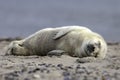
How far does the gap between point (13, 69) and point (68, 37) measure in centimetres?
298

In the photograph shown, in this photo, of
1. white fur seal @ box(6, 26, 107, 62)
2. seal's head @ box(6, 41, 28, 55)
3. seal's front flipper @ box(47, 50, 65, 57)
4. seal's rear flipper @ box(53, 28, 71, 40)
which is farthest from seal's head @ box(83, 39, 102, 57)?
seal's head @ box(6, 41, 28, 55)

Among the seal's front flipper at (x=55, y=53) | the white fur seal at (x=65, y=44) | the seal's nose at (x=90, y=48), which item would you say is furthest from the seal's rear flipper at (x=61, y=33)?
the seal's nose at (x=90, y=48)

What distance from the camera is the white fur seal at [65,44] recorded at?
9898 mm

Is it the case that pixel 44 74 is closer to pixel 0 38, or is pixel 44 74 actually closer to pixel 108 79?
pixel 108 79

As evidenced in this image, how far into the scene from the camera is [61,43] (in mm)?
10555

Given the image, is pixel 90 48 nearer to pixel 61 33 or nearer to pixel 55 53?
pixel 55 53

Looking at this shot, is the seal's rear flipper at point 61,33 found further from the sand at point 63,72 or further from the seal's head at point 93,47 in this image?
the sand at point 63,72

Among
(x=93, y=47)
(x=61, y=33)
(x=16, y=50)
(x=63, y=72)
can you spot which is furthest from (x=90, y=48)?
(x=63, y=72)

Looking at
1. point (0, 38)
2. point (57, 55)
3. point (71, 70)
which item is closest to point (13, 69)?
point (71, 70)

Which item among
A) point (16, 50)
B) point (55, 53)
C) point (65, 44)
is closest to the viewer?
point (55, 53)

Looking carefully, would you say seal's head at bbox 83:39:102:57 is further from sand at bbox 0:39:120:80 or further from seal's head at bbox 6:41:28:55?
seal's head at bbox 6:41:28:55

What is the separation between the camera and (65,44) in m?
10.5

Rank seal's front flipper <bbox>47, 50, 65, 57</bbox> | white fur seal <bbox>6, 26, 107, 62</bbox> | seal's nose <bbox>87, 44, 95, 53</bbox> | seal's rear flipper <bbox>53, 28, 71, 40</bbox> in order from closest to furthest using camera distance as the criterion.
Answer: seal's nose <bbox>87, 44, 95, 53</bbox> < white fur seal <bbox>6, 26, 107, 62</bbox> < seal's front flipper <bbox>47, 50, 65, 57</bbox> < seal's rear flipper <bbox>53, 28, 71, 40</bbox>

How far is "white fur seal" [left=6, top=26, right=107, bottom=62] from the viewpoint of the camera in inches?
390
